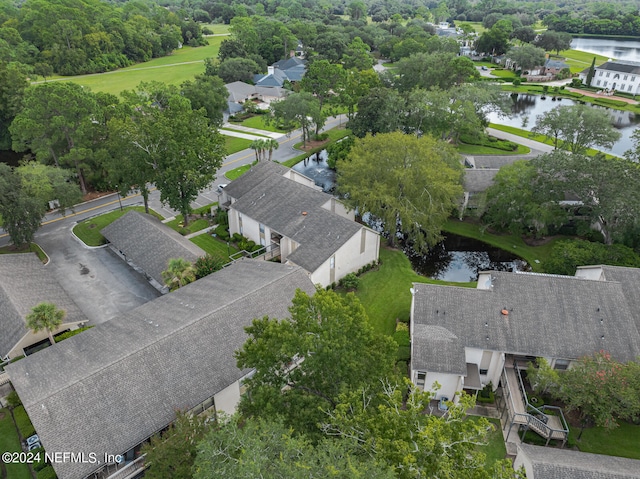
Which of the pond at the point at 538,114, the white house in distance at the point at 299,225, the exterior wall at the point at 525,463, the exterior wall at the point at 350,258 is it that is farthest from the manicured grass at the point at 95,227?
the pond at the point at 538,114

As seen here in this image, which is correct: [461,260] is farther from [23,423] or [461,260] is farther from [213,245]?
[23,423]

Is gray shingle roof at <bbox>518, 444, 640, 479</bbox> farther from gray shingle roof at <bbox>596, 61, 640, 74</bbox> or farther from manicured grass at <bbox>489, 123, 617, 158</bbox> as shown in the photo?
gray shingle roof at <bbox>596, 61, 640, 74</bbox>

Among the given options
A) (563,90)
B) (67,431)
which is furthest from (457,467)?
(563,90)

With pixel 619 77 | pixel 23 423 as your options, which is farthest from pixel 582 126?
pixel 23 423

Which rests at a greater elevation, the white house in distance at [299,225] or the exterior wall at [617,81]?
the exterior wall at [617,81]

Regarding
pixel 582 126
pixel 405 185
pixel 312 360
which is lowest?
pixel 405 185

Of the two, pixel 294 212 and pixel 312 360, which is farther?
pixel 294 212

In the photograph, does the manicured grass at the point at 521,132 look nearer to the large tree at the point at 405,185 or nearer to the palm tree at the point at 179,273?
the large tree at the point at 405,185
